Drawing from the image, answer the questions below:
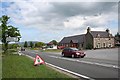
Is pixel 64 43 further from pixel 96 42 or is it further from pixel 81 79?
pixel 81 79

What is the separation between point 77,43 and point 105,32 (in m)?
13.8

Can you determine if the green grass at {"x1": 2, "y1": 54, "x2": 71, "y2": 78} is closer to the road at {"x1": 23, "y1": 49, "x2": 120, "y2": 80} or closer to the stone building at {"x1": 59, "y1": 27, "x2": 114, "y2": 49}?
the road at {"x1": 23, "y1": 49, "x2": 120, "y2": 80}

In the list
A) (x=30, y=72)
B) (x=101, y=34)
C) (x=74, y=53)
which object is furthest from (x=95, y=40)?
(x=30, y=72)

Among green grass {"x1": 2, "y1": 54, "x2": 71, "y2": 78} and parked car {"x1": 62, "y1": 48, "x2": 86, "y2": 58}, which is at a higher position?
parked car {"x1": 62, "y1": 48, "x2": 86, "y2": 58}

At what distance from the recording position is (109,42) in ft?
288

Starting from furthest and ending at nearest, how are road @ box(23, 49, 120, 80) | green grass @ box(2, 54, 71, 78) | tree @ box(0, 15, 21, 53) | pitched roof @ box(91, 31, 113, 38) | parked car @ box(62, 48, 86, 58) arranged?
pitched roof @ box(91, 31, 113, 38)
tree @ box(0, 15, 21, 53)
parked car @ box(62, 48, 86, 58)
road @ box(23, 49, 120, 80)
green grass @ box(2, 54, 71, 78)

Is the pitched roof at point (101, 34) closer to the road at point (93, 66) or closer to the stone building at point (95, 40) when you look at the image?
the stone building at point (95, 40)

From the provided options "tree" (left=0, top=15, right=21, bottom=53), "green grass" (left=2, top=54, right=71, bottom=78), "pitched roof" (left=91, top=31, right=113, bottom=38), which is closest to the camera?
"green grass" (left=2, top=54, right=71, bottom=78)

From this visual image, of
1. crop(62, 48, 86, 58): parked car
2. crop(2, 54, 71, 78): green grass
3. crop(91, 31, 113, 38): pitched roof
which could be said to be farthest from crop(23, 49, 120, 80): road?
crop(91, 31, 113, 38): pitched roof

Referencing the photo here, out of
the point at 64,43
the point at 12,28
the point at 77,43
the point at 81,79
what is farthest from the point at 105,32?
the point at 81,79

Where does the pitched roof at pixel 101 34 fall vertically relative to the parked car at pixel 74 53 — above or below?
above

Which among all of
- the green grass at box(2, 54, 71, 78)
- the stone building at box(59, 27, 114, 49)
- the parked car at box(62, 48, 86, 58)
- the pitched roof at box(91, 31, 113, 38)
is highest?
the pitched roof at box(91, 31, 113, 38)

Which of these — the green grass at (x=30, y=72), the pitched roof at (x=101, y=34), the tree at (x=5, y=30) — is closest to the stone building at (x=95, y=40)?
the pitched roof at (x=101, y=34)

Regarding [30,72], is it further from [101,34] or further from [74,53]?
[101,34]
